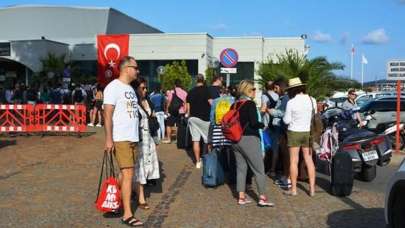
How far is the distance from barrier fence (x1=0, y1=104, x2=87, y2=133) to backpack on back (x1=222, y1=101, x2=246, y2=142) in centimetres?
995

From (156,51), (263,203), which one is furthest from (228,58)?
(156,51)

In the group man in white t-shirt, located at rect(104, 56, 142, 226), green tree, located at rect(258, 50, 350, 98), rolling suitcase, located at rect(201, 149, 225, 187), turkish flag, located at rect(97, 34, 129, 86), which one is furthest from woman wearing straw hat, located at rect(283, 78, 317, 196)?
green tree, located at rect(258, 50, 350, 98)

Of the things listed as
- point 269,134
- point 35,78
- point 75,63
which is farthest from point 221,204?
point 75,63

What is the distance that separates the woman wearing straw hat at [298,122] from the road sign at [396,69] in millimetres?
6569

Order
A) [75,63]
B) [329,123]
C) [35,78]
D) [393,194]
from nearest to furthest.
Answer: [393,194] < [329,123] < [35,78] < [75,63]

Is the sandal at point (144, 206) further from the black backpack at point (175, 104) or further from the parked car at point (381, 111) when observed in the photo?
the parked car at point (381, 111)

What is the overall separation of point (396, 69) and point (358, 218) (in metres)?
7.95

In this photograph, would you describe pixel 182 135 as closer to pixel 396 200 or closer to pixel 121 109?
pixel 121 109

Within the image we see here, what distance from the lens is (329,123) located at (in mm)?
11047

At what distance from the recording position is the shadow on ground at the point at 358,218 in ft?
21.8

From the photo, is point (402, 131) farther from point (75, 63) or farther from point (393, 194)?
point (75, 63)

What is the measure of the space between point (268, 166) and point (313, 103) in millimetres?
2432

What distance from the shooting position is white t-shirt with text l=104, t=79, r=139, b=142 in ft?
20.8

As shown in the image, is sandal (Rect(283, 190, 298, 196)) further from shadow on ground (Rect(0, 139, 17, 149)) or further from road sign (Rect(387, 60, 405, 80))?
shadow on ground (Rect(0, 139, 17, 149))
